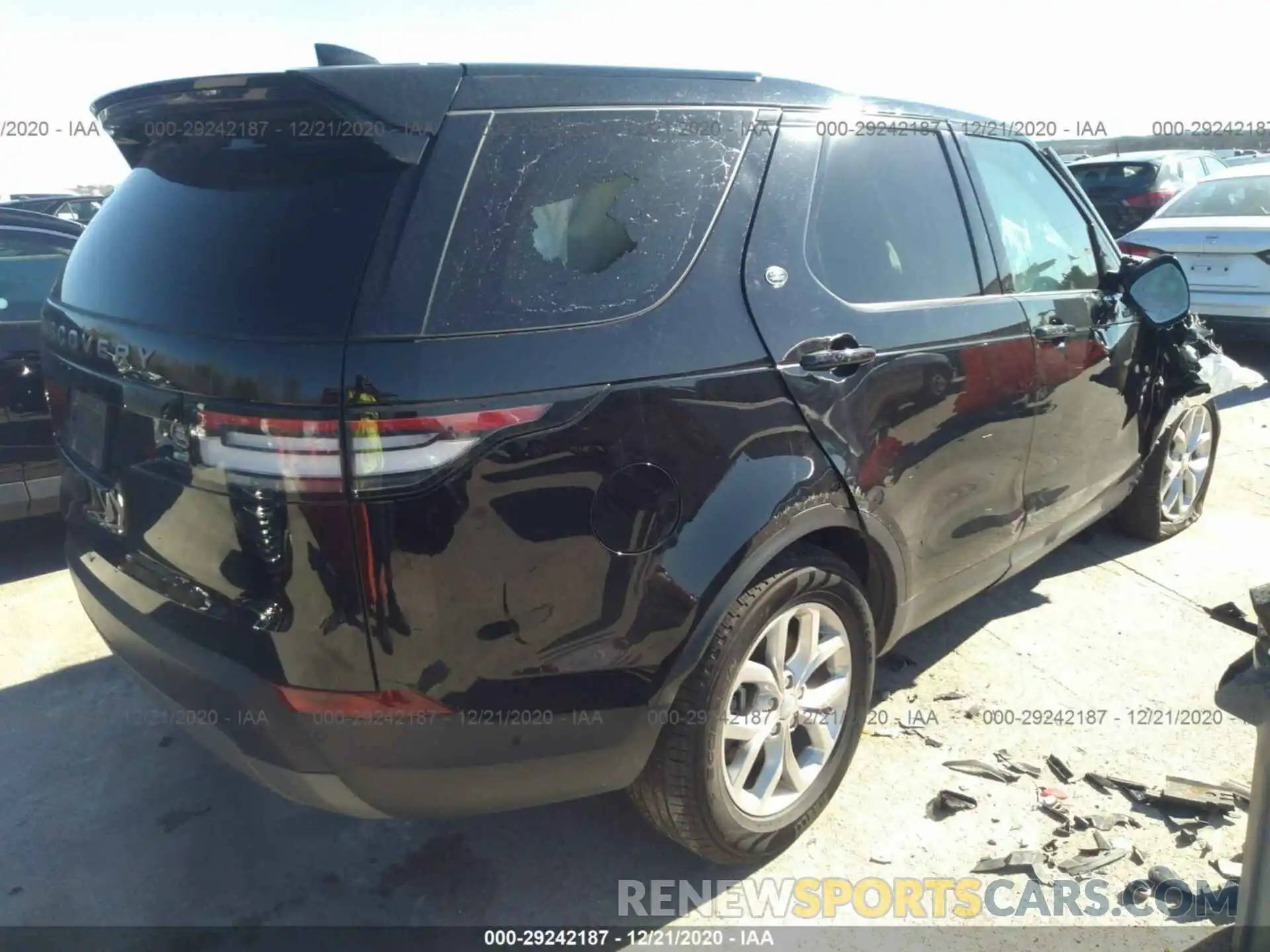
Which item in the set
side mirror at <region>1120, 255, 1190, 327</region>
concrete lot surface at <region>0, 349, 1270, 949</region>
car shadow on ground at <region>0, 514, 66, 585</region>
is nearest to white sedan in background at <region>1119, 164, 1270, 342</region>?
side mirror at <region>1120, 255, 1190, 327</region>

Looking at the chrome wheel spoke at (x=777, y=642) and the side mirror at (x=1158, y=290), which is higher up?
the side mirror at (x=1158, y=290)

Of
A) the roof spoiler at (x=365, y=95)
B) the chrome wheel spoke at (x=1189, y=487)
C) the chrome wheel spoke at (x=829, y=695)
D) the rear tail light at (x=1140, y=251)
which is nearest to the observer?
the roof spoiler at (x=365, y=95)

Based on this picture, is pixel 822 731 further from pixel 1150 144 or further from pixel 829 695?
pixel 1150 144

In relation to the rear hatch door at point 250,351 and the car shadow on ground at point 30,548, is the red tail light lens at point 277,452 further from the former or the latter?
the car shadow on ground at point 30,548

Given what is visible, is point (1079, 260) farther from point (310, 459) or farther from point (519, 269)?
point (310, 459)

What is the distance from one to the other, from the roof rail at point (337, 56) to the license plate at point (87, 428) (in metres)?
0.94

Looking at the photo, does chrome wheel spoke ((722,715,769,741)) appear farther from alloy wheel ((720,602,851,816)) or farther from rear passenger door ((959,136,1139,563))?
rear passenger door ((959,136,1139,563))

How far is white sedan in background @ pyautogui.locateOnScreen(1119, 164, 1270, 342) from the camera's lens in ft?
23.0

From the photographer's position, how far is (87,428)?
7.61 ft

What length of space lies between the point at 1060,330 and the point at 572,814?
7.48 ft

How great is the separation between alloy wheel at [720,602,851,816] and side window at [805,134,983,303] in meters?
0.90

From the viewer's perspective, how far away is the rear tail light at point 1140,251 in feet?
24.4

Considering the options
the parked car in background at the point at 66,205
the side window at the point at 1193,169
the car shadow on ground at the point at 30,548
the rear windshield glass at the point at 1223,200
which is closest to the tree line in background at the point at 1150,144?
the side window at the point at 1193,169

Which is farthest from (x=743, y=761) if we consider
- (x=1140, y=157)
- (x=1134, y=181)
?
(x=1140, y=157)
